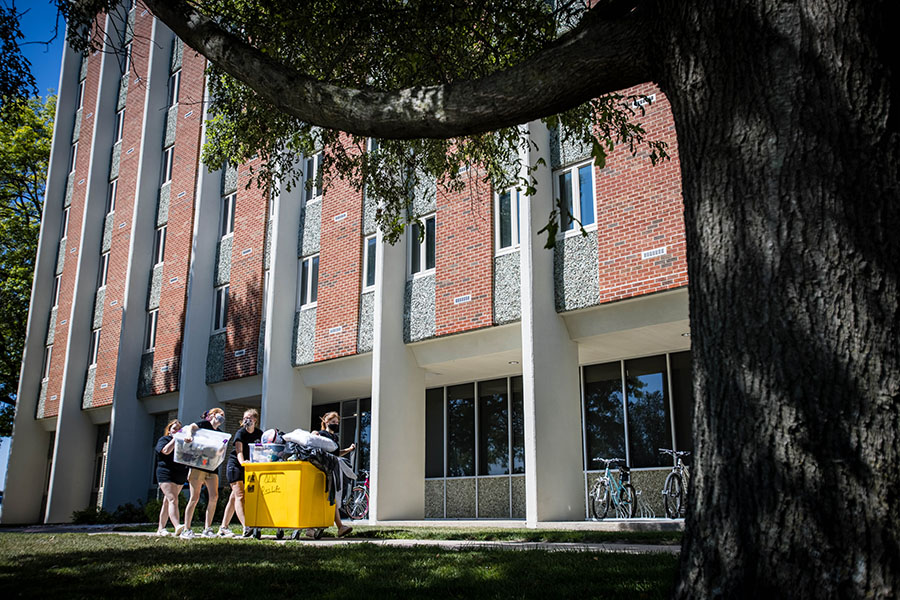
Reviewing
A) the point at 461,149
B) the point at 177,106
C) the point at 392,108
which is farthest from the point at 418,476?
the point at 177,106

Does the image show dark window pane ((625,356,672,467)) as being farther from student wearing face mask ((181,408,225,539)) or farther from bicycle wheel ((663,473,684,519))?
student wearing face mask ((181,408,225,539))

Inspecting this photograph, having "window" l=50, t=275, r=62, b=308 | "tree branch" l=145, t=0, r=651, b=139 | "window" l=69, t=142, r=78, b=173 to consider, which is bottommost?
"tree branch" l=145, t=0, r=651, b=139

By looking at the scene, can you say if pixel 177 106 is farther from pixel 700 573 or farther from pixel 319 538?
pixel 700 573

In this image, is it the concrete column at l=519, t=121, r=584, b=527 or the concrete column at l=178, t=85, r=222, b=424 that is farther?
the concrete column at l=178, t=85, r=222, b=424

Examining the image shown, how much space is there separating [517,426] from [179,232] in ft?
43.1

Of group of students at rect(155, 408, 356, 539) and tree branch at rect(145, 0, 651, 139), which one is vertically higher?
tree branch at rect(145, 0, 651, 139)

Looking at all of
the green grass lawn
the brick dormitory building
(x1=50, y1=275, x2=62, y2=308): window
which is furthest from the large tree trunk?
(x1=50, y1=275, x2=62, y2=308): window

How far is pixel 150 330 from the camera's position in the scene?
2583 cm

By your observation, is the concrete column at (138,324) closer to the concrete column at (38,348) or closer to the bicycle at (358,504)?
the concrete column at (38,348)

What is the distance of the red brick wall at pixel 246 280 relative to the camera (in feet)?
69.1

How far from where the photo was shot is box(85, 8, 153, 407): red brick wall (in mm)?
26344

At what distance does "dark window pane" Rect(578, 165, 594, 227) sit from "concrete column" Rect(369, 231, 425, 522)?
14.7 feet

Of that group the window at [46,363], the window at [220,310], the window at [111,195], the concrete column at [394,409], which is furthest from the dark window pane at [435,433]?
the window at [46,363]

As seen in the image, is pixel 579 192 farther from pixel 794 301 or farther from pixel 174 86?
pixel 174 86
